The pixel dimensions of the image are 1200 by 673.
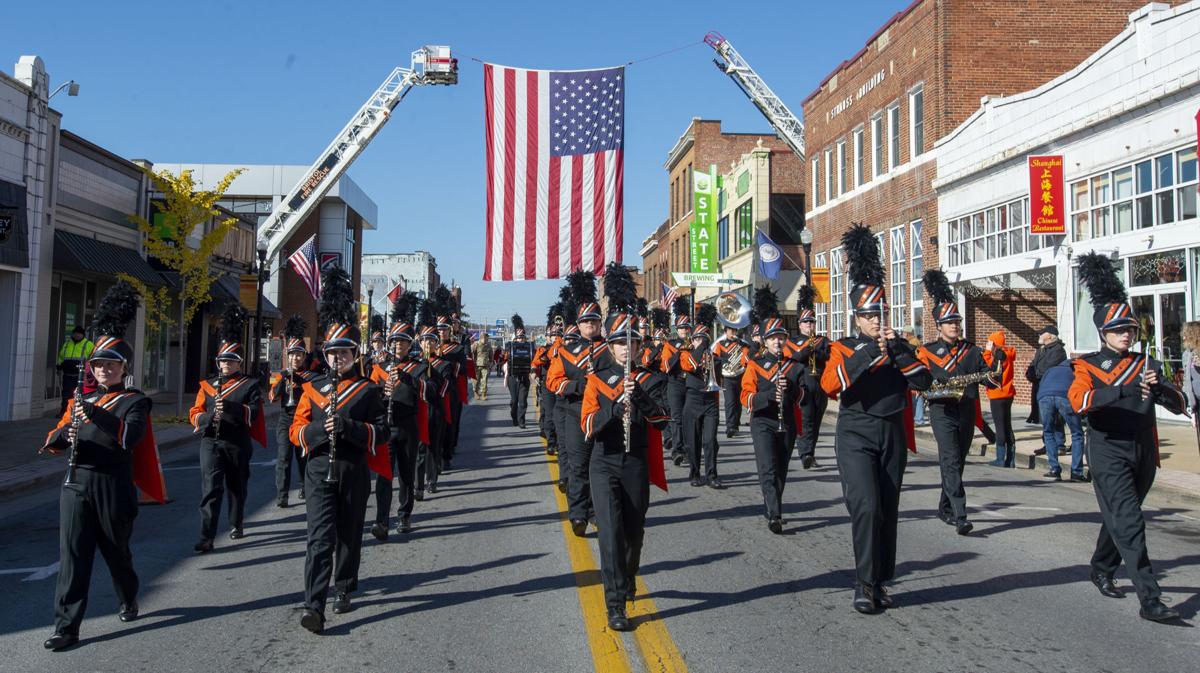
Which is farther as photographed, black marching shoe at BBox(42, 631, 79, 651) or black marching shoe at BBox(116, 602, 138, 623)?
black marching shoe at BBox(116, 602, 138, 623)

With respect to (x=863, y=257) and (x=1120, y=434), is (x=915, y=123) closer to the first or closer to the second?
(x=863, y=257)

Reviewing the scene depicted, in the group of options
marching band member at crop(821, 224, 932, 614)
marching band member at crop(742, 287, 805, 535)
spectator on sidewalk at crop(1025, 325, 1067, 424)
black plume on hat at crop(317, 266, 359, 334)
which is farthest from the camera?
black plume on hat at crop(317, 266, 359, 334)

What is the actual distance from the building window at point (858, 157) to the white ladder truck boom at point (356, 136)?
16144 mm

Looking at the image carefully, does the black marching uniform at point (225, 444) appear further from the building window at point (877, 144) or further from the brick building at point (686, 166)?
the brick building at point (686, 166)

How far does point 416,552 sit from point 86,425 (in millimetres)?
2842

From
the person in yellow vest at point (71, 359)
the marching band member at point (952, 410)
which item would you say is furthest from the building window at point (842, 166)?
the person in yellow vest at point (71, 359)

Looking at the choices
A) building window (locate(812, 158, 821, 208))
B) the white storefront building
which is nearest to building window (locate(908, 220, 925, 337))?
the white storefront building

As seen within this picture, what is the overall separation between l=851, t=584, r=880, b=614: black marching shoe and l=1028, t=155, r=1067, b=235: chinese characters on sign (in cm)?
1586

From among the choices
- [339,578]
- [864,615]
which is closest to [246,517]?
[339,578]

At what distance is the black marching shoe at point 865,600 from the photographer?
539 centimetres

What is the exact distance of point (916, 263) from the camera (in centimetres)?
2553

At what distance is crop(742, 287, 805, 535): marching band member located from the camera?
795 cm

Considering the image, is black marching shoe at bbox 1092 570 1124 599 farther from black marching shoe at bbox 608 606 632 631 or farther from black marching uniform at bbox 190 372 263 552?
black marching uniform at bbox 190 372 263 552

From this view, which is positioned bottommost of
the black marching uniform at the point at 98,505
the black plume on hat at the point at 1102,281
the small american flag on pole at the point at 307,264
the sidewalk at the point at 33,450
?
the sidewalk at the point at 33,450
